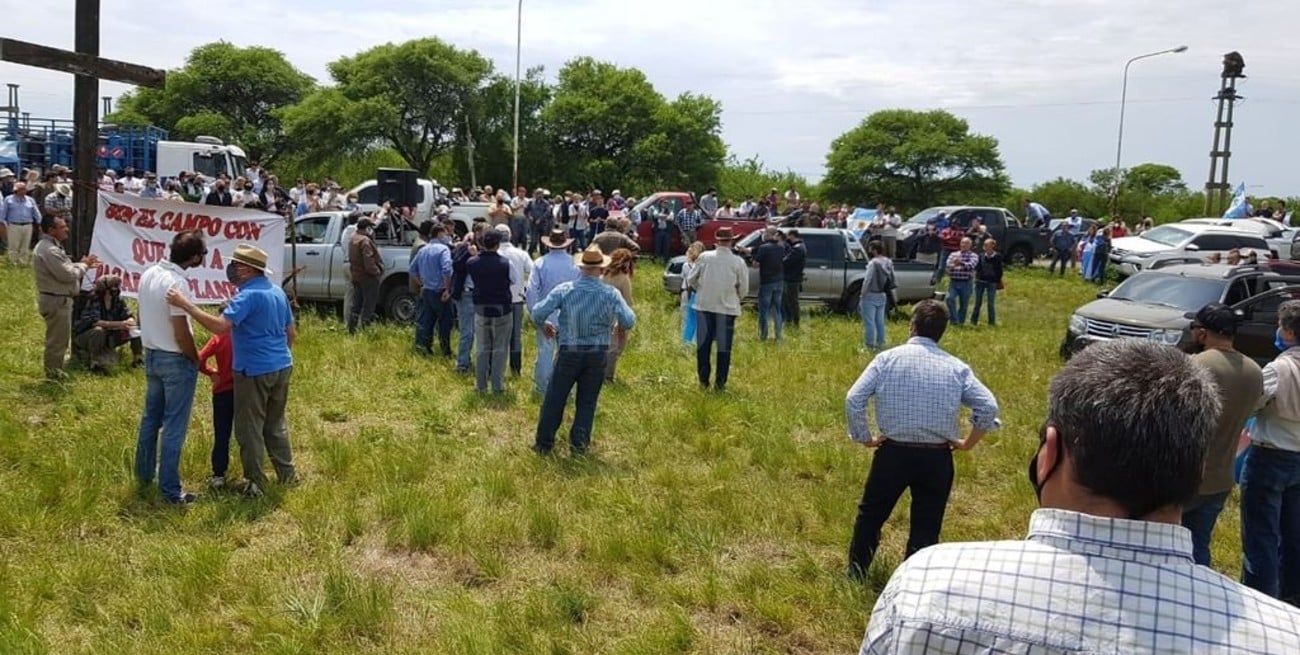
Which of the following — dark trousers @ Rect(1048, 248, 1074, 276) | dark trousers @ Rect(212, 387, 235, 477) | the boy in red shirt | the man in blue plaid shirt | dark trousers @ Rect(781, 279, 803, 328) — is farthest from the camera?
dark trousers @ Rect(1048, 248, 1074, 276)

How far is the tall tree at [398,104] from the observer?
1977 inches

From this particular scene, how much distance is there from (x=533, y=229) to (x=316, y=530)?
1923 cm

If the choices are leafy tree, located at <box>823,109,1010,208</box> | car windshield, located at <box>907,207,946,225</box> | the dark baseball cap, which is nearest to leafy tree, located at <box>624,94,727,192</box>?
leafy tree, located at <box>823,109,1010,208</box>

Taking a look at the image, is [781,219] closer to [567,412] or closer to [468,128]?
[567,412]

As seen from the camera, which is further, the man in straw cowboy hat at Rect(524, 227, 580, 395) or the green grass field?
the man in straw cowboy hat at Rect(524, 227, 580, 395)

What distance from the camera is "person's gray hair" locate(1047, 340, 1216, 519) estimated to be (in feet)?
5.66

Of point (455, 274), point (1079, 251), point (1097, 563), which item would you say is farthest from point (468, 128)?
point (1097, 563)

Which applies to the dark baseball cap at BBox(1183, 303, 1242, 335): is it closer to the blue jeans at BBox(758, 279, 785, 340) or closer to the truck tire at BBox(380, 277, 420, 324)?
the blue jeans at BBox(758, 279, 785, 340)

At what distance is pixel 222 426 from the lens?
23.4 ft

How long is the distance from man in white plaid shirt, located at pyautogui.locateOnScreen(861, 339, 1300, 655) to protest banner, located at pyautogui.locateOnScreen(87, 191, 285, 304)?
336 inches

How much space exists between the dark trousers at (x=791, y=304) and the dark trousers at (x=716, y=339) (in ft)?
16.0

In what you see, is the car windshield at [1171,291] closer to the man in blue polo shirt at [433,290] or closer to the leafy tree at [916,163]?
the man in blue polo shirt at [433,290]

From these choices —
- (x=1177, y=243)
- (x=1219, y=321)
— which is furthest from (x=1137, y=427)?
(x=1177, y=243)

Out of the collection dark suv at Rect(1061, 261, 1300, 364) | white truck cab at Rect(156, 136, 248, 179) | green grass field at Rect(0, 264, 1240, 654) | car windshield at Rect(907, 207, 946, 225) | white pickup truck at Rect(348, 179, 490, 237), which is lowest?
green grass field at Rect(0, 264, 1240, 654)
